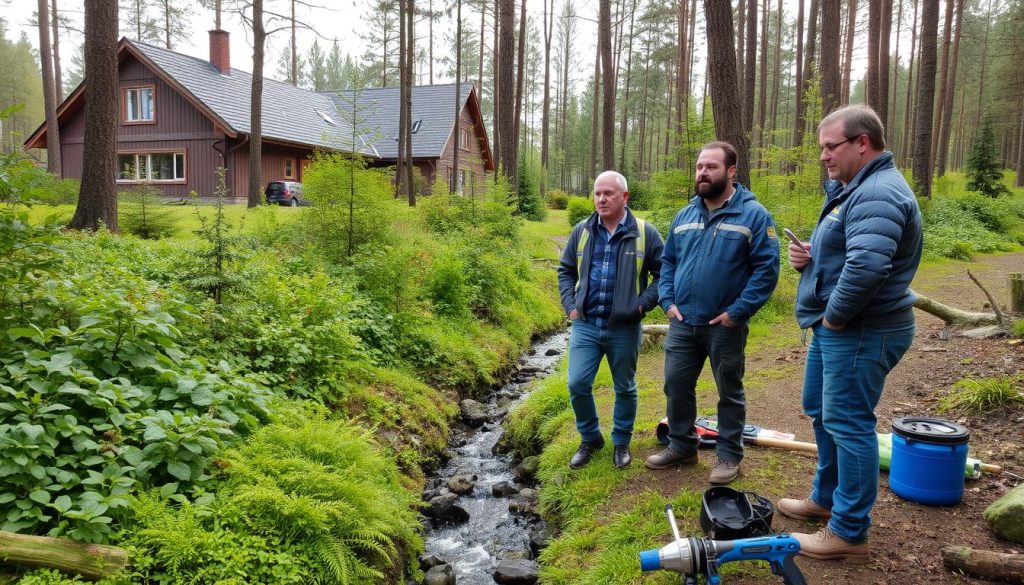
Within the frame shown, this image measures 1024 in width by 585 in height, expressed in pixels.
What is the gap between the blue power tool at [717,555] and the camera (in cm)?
296

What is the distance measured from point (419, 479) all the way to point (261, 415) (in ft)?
5.85

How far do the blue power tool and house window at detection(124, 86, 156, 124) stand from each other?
28.7 meters

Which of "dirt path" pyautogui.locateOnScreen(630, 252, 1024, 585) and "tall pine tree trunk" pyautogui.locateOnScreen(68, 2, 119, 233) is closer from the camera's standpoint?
"dirt path" pyautogui.locateOnScreen(630, 252, 1024, 585)

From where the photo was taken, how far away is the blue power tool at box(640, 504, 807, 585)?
296cm

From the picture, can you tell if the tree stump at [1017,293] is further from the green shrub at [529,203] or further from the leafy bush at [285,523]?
the green shrub at [529,203]

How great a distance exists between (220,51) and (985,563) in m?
31.2

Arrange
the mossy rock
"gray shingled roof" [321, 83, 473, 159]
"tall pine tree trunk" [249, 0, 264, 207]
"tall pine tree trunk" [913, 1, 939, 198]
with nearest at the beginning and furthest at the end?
the mossy rock, "tall pine tree trunk" [913, 1, 939, 198], "tall pine tree trunk" [249, 0, 264, 207], "gray shingled roof" [321, 83, 473, 159]

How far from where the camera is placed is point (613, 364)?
4820 millimetres

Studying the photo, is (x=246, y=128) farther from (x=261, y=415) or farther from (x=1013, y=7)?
(x=1013, y=7)

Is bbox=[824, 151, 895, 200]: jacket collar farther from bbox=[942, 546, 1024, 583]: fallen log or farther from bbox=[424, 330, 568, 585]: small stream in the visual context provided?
bbox=[424, 330, 568, 585]: small stream

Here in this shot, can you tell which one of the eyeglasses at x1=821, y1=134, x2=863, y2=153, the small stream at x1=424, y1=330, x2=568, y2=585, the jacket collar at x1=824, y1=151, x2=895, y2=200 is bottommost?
the small stream at x1=424, y1=330, x2=568, y2=585

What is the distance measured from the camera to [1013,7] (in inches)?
1375

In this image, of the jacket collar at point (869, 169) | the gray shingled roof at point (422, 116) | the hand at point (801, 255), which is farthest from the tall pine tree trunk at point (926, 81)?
the gray shingled roof at point (422, 116)

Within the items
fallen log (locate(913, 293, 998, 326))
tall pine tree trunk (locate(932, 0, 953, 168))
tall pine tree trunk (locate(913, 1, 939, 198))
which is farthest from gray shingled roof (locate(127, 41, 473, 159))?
tall pine tree trunk (locate(932, 0, 953, 168))
